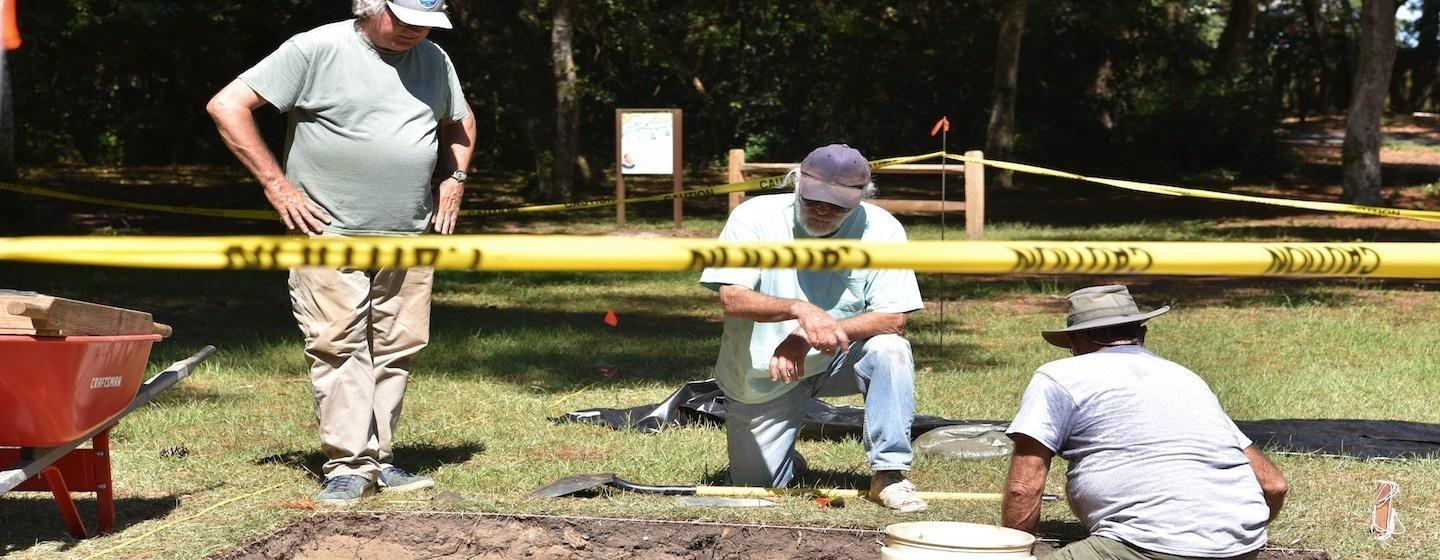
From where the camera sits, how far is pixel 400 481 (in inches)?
215

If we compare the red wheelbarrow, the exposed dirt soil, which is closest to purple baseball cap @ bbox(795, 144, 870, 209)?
the exposed dirt soil

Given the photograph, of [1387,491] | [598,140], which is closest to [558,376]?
[1387,491]

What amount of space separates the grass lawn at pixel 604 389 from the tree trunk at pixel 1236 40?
18.5 metres

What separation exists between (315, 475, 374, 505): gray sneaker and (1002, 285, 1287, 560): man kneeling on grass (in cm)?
236

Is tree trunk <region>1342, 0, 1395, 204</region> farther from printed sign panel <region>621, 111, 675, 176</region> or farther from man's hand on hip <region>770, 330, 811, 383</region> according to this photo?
man's hand on hip <region>770, 330, 811, 383</region>

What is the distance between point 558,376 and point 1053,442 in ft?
15.1

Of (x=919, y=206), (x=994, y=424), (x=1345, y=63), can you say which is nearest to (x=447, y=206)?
(x=994, y=424)

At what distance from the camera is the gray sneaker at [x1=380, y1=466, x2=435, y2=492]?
5426 millimetres

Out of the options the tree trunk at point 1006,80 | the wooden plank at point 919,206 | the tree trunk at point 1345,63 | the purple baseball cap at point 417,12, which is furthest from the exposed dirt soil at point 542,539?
the tree trunk at point 1345,63

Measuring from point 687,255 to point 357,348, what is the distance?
2.20 m

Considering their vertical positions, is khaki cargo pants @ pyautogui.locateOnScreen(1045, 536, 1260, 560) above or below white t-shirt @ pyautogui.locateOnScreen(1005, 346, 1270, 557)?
below

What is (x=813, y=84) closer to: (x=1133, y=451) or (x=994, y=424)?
(x=994, y=424)

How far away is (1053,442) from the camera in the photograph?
3885 millimetres

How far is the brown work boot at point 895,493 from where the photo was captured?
503 cm
